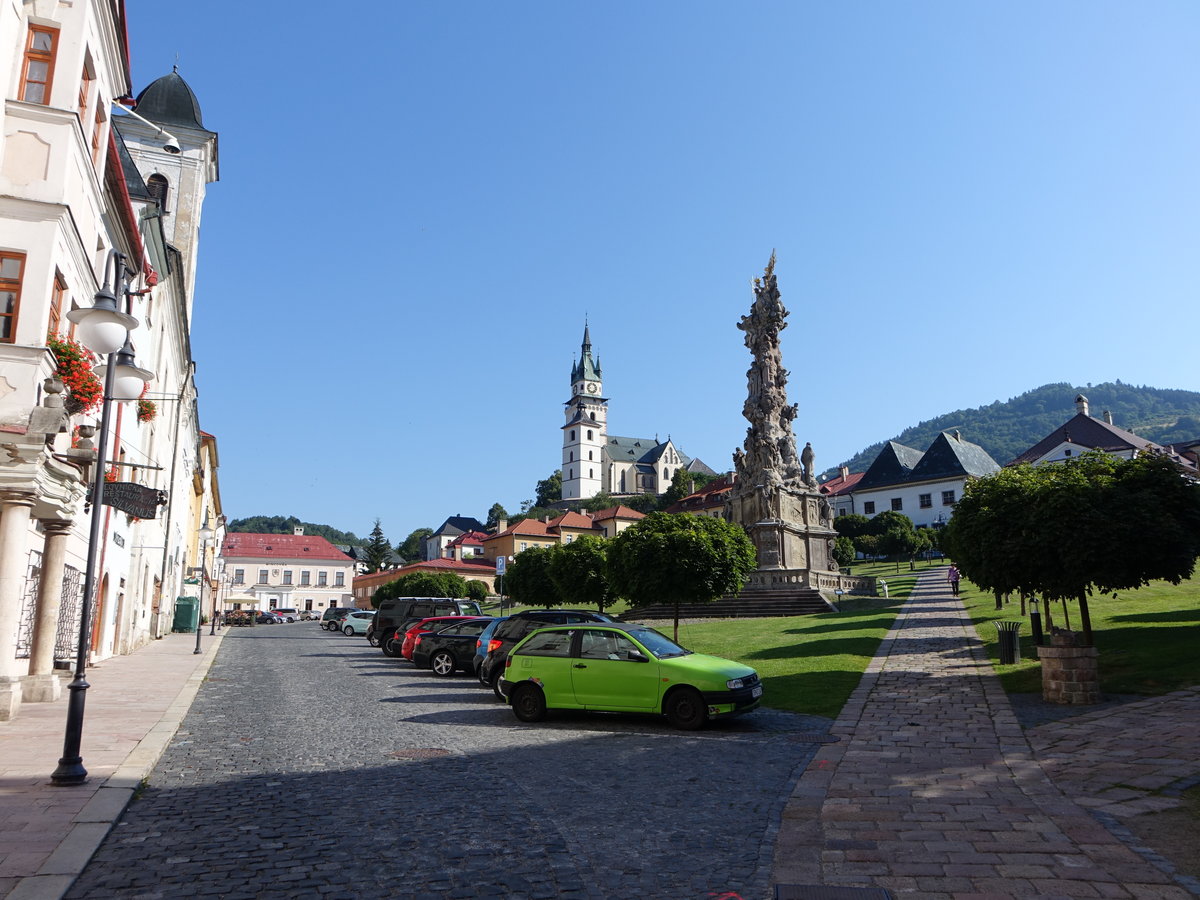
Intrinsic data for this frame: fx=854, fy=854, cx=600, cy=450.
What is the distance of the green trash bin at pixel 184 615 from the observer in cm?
4991

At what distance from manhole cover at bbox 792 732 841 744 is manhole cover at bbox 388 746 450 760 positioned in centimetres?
485

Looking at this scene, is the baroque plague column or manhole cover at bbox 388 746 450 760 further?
the baroque plague column

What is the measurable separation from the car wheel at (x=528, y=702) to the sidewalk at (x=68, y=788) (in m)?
5.24

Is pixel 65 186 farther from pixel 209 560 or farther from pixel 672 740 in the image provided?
pixel 209 560

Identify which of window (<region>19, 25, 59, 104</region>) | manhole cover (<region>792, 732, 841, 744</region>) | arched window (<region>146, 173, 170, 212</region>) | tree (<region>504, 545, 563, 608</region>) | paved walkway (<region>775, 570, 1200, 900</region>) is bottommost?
manhole cover (<region>792, 732, 841, 744</region>)

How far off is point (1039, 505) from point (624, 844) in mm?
12282

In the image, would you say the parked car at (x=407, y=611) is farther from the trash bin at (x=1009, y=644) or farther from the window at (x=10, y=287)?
the window at (x=10, y=287)

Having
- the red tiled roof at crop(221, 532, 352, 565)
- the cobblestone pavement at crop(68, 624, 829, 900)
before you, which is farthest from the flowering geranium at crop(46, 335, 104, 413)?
the red tiled roof at crop(221, 532, 352, 565)

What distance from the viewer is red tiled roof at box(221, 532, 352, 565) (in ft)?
353

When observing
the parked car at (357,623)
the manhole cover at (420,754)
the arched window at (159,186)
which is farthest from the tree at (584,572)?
the arched window at (159,186)

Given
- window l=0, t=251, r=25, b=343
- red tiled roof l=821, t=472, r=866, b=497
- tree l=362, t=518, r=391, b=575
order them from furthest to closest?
tree l=362, t=518, r=391, b=575
red tiled roof l=821, t=472, r=866, b=497
window l=0, t=251, r=25, b=343

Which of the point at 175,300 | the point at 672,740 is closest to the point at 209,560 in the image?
the point at 175,300

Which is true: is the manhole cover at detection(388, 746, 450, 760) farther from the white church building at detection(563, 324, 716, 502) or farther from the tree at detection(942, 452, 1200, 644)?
the white church building at detection(563, 324, 716, 502)

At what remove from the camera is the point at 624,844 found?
22.0 ft
